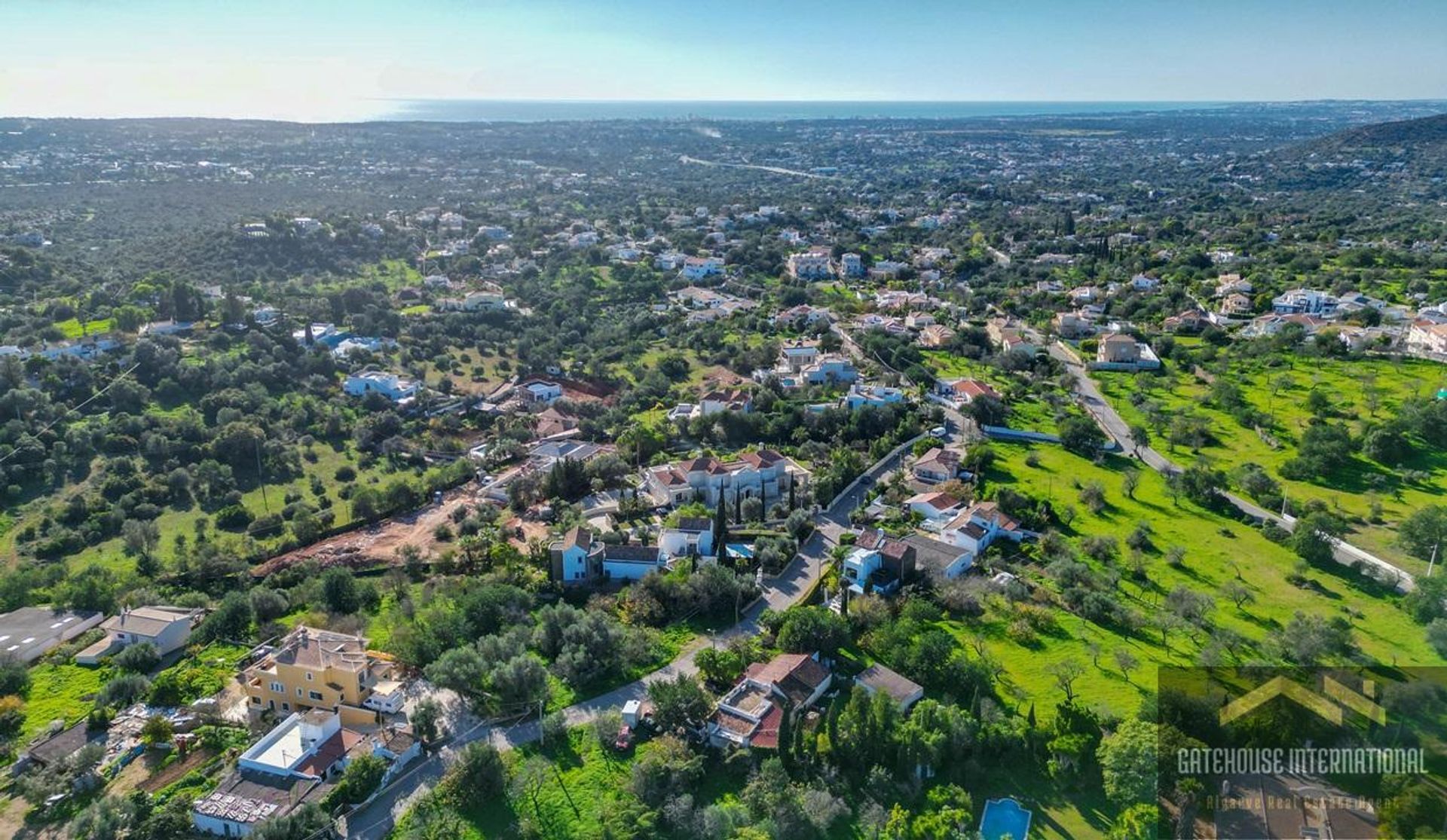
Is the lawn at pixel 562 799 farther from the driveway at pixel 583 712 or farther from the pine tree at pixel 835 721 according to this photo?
the pine tree at pixel 835 721

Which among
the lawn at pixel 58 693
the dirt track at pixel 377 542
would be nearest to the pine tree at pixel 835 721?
the dirt track at pixel 377 542

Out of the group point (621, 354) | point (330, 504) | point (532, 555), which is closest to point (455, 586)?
point (532, 555)

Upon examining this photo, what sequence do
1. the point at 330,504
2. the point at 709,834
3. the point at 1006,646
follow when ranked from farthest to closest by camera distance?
the point at 330,504 → the point at 1006,646 → the point at 709,834

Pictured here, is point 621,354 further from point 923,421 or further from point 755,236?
point 755,236

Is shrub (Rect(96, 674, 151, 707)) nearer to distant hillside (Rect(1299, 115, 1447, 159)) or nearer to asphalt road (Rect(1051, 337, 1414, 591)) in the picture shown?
asphalt road (Rect(1051, 337, 1414, 591))

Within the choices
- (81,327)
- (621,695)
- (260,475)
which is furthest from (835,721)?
(81,327)

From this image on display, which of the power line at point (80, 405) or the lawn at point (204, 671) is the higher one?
the power line at point (80, 405)
